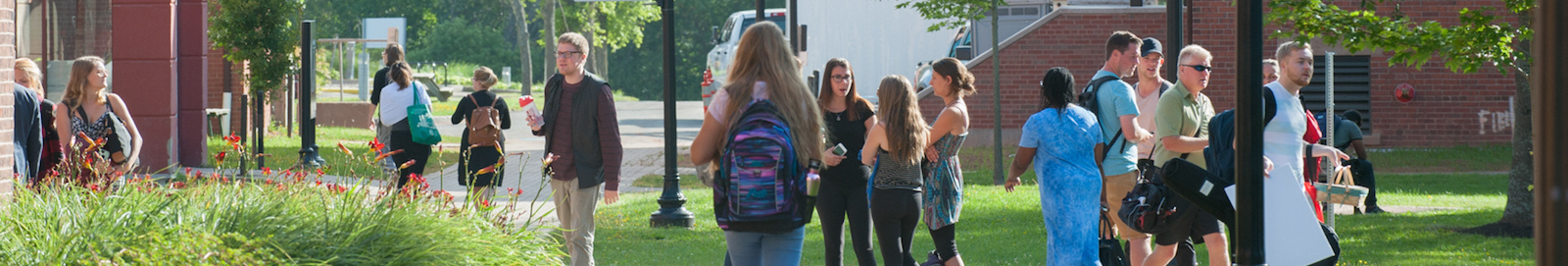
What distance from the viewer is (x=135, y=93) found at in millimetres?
14031

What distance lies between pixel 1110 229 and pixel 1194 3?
536 inches

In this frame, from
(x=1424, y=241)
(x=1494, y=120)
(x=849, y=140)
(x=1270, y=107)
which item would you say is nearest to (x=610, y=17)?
(x=1494, y=120)

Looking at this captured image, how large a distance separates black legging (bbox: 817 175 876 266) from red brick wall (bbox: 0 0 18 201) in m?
3.46

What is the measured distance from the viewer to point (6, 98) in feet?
20.1

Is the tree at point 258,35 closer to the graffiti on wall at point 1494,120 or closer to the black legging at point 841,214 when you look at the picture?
the black legging at point 841,214

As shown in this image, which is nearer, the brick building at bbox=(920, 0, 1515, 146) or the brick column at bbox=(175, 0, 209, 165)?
the brick column at bbox=(175, 0, 209, 165)

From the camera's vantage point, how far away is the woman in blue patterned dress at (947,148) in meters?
5.97

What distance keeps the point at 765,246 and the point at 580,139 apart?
2218 mm

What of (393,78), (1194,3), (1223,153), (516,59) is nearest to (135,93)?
(393,78)

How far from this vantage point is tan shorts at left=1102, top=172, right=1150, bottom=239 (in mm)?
6195

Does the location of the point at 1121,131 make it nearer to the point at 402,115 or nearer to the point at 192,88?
the point at 402,115

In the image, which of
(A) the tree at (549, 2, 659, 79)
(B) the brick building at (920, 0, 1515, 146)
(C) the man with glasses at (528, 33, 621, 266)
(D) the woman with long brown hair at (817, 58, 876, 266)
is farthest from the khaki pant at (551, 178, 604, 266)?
(A) the tree at (549, 2, 659, 79)

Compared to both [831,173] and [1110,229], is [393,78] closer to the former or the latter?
[831,173]

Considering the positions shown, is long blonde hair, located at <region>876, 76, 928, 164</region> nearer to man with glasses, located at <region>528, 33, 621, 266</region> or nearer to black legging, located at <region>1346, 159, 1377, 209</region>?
man with glasses, located at <region>528, 33, 621, 266</region>
